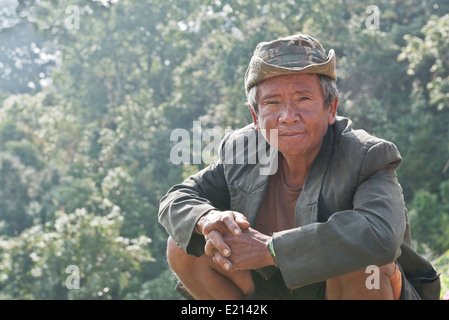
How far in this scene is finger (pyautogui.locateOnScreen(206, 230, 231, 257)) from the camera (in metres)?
1.80

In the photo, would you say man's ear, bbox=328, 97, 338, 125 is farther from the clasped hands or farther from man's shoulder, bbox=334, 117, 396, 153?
the clasped hands

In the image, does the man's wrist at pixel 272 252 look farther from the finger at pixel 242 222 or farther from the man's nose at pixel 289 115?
the man's nose at pixel 289 115

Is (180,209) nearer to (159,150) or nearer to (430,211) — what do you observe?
(430,211)

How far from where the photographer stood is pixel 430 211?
39.5 ft

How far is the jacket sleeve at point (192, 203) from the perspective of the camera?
201cm

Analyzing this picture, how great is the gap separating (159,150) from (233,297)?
14.6m

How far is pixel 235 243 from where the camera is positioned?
1.81m

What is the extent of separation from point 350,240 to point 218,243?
0.43 m

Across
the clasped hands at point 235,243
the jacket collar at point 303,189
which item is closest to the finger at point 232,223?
the clasped hands at point 235,243

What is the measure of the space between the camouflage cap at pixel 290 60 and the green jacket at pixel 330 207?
0.89 ft

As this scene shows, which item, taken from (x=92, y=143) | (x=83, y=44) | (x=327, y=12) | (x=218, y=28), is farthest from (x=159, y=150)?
(x=83, y=44)

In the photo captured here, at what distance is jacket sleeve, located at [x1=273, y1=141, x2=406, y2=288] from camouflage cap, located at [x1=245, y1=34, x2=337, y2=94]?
46 cm

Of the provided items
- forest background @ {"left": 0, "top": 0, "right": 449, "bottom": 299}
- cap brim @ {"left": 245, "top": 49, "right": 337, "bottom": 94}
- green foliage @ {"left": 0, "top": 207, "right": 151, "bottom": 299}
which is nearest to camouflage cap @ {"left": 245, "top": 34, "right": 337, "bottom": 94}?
cap brim @ {"left": 245, "top": 49, "right": 337, "bottom": 94}

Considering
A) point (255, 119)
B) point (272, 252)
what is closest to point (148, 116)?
point (255, 119)
